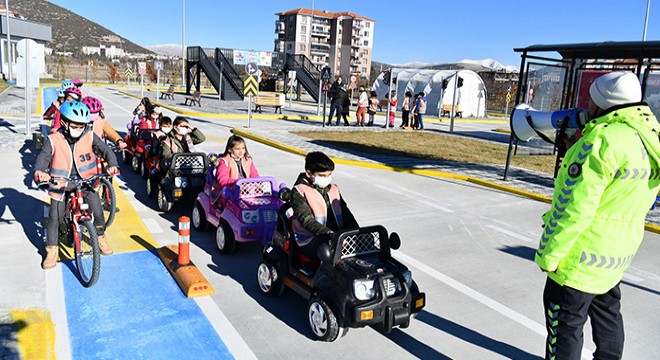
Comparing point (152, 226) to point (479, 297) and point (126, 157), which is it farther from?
point (126, 157)

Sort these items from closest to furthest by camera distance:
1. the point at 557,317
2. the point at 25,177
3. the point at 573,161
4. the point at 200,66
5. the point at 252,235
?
the point at 573,161 < the point at 557,317 < the point at 252,235 < the point at 25,177 < the point at 200,66

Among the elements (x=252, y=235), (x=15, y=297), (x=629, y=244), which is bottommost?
(x=15, y=297)

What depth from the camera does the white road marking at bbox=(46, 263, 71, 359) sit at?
12.3ft

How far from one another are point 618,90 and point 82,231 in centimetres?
479

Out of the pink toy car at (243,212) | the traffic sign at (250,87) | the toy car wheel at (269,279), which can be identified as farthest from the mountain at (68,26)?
the toy car wheel at (269,279)

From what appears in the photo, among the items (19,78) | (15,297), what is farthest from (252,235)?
(19,78)

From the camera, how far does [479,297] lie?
509cm

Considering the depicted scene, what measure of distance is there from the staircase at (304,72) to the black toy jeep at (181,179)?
1112 inches

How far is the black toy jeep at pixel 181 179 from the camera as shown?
7.33 meters

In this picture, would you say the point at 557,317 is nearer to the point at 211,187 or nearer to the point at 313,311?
the point at 313,311

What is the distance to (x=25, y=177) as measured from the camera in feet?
29.8

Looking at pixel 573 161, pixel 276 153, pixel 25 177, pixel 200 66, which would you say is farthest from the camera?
pixel 200 66

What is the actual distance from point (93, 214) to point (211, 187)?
161cm

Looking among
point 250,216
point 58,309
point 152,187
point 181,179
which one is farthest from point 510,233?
point 58,309
